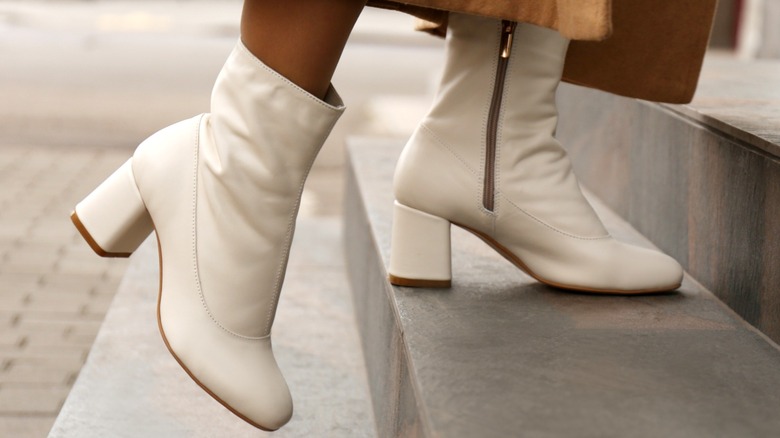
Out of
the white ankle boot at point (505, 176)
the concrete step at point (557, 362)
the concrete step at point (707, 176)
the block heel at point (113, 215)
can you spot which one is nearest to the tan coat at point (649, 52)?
the concrete step at point (707, 176)

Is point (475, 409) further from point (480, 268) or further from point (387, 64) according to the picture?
point (387, 64)

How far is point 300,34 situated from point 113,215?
1.18 ft

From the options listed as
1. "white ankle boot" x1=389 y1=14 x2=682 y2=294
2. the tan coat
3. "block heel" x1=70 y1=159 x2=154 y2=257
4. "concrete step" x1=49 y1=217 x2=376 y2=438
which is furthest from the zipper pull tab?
"concrete step" x1=49 y1=217 x2=376 y2=438

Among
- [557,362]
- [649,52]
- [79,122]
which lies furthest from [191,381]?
[79,122]

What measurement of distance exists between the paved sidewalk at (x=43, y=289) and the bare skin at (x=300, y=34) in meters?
0.91

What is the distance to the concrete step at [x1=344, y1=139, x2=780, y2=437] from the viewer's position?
1172 millimetres

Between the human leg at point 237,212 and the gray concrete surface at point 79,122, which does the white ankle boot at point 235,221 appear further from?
the gray concrete surface at point 79,122

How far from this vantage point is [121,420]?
5.99 feet

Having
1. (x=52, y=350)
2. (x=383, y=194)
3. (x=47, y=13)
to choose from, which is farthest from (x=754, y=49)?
(x=47, y=13)

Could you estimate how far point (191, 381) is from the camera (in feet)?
6.58

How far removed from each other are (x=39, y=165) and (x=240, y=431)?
287 centimetres

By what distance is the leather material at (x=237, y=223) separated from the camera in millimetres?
1317

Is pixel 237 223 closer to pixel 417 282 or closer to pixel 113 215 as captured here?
pixel 113 215

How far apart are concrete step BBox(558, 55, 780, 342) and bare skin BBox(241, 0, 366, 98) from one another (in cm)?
65
